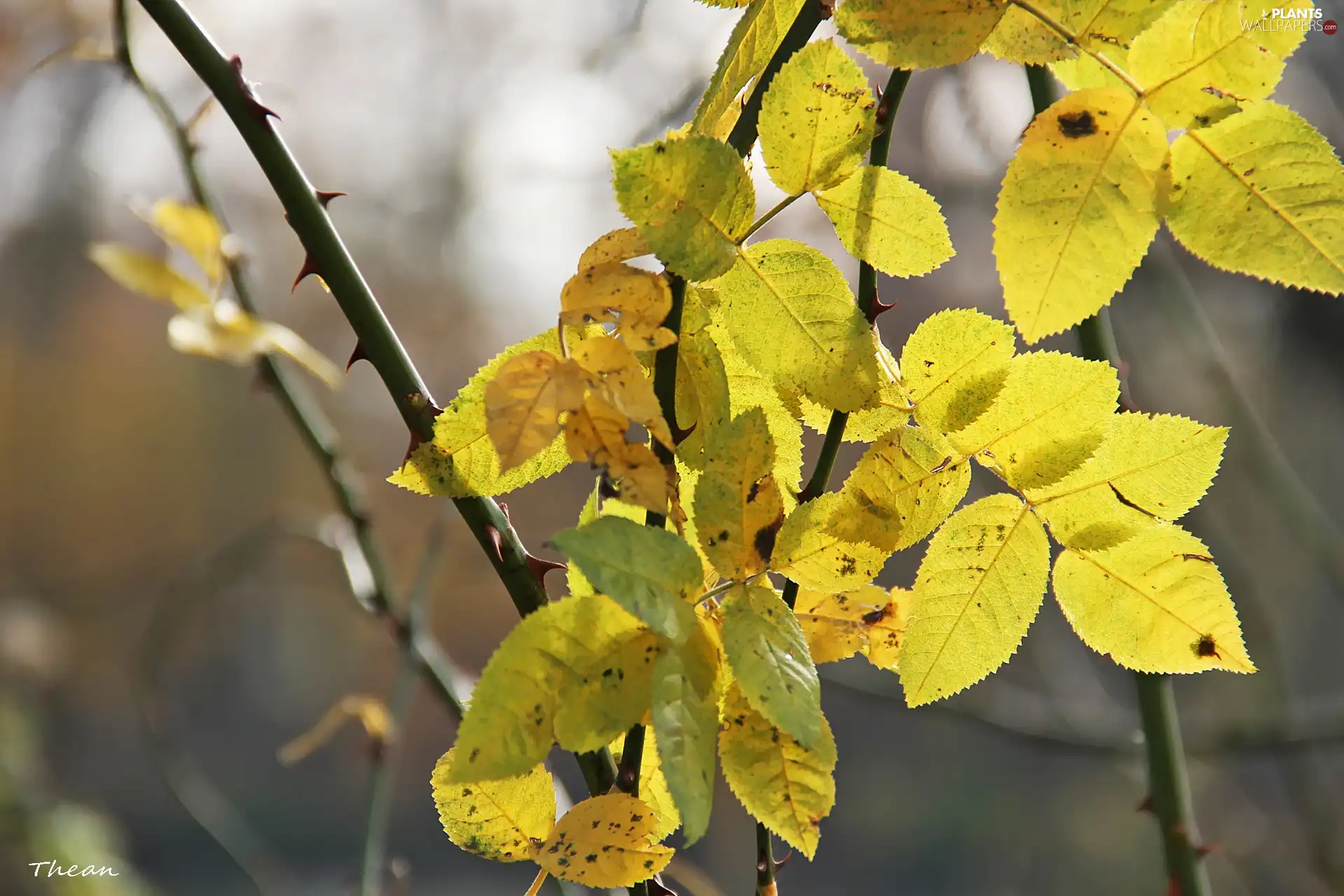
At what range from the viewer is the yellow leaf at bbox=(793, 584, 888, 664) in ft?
1.10

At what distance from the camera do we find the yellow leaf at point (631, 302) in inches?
10.7

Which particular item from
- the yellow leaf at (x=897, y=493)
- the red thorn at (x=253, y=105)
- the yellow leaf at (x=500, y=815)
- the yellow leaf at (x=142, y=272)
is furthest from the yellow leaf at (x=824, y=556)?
the yellow leaf at (x=142, y=272)

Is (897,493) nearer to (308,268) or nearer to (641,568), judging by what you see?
(641,568)

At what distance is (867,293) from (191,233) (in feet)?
1.90

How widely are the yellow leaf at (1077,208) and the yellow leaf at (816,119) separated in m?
0.05

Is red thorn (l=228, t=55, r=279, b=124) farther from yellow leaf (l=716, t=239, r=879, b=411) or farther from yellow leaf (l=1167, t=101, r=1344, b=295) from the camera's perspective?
yellow leaf (l=1167, t=101, r=1344, b=295)

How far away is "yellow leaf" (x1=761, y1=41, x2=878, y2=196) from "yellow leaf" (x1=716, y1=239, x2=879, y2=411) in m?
0.02

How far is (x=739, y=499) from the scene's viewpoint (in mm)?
284

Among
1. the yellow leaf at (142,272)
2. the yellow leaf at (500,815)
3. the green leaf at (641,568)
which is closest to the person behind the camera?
the green leaf at (641,568)

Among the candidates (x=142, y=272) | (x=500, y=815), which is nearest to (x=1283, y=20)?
(x=500, y=815)

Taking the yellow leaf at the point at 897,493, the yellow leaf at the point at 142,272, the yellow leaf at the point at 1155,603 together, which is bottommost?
the yellow leaf at the point at 1155,603

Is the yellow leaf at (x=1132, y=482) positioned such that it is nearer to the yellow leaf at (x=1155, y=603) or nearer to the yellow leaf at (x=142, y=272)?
the yellow leaf at (x=1155, y=603)

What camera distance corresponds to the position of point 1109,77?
300 mm

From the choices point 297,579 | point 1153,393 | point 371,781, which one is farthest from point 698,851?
point 371,781
